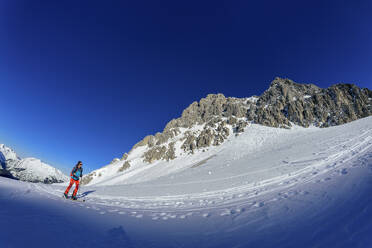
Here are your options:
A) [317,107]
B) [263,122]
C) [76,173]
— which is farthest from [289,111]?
[76,173]

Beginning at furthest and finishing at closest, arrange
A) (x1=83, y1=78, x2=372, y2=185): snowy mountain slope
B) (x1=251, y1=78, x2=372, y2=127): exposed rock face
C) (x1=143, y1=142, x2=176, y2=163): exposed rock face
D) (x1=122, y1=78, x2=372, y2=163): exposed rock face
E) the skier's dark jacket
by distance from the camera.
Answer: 1. (x1=143, y1=142, x2=176, y2=163): exposed rock face
2. (x1=122, y1=78, x2=372, y2=163): exposed rock face
3. (x1=251, y1=78, x2=372, y2=127): exposed rock face
4. (x1=83, y1=78, x2=372, y2=185): snowy mountain slope
5. the skier's dark jacket

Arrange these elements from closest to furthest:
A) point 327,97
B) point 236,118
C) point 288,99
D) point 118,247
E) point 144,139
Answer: point 118,247 → point 327,97 → point 288,99 → point 236,118 → point 144,139

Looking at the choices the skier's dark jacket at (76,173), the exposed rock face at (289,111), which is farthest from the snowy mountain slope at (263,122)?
the skier's dark jacket at (76,173)

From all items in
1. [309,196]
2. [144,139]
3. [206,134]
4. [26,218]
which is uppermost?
[144,139]

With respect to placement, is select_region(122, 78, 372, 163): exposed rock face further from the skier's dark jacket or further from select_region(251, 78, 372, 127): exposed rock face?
the skier's dark jacket

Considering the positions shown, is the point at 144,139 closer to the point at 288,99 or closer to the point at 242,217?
the point at 288,99

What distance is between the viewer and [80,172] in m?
10.4

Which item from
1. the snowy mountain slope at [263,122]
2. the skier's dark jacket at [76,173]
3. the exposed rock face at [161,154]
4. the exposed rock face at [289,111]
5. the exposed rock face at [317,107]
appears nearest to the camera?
the skier's dark jacket at [76,173]

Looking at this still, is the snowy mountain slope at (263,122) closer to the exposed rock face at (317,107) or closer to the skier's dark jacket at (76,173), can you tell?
the exposed rock face at (317,107)

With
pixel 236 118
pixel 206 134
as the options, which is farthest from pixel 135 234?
pixel 236 118

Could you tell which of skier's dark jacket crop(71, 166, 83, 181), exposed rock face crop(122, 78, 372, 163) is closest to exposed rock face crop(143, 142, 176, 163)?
exposed rock face crop(122, 78, 372, 163)

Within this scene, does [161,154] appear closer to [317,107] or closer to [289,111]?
[289,111]

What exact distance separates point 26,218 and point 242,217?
599cm

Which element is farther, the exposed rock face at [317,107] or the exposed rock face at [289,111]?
the exposed rock face at [289,111]
